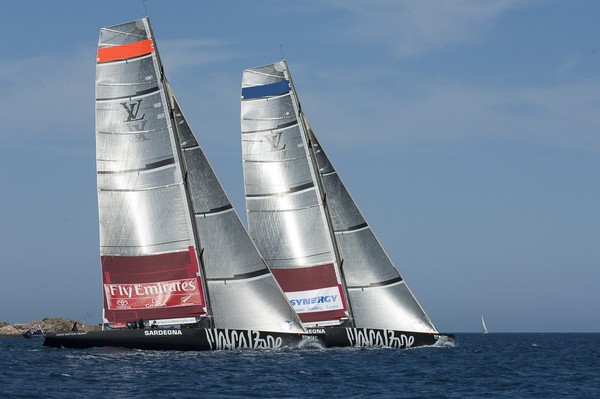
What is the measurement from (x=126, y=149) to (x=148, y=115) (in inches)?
66.0

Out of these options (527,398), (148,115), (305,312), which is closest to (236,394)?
(527,398)

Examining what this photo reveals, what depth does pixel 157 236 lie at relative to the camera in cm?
4134

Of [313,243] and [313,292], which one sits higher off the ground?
[313,243]

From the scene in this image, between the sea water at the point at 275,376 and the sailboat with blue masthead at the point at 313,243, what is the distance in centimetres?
333

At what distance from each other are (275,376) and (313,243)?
15931mm

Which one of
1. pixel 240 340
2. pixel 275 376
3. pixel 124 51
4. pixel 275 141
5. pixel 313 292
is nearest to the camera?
pixel 275 376

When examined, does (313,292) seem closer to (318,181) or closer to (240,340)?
(318,181)

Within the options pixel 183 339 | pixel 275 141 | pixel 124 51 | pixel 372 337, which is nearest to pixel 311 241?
pixel 275 141

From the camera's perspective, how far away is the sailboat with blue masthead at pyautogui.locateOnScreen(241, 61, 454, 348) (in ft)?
156

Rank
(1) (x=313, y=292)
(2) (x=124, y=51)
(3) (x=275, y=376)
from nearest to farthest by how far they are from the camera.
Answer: (3) (x=275, y=376) → (2) (x=124, y=51) → (1) (x=313, y=292)

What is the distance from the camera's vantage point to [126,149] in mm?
41312

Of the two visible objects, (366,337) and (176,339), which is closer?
(176,339)

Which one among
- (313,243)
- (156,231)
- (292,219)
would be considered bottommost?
(313,243)

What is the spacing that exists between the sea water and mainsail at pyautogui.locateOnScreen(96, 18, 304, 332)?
7.66 feet
